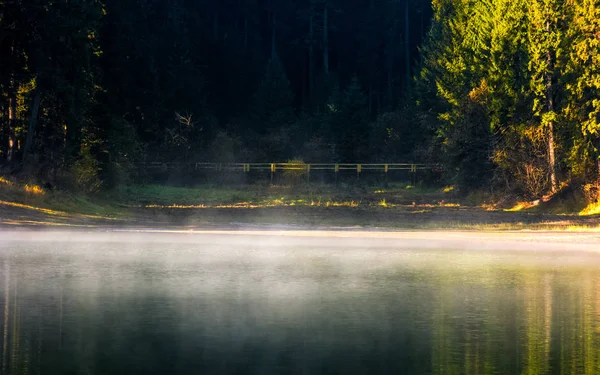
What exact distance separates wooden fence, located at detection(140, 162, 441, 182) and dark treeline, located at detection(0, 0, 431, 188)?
213 cm

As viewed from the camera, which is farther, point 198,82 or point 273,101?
point 273,101

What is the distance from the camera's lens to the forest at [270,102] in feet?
140

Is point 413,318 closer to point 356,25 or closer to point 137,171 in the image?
point 137,171

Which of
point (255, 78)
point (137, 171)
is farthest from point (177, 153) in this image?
point (255, 78)

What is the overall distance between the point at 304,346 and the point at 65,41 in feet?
112

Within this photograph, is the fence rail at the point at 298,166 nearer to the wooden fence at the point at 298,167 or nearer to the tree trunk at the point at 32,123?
the wooden fence at the point at 298,167

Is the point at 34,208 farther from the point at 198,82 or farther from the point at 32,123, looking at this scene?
the point at 198,82

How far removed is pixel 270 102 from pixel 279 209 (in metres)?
47.1

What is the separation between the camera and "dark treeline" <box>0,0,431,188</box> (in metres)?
42.2

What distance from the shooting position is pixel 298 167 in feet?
250

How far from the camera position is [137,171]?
227 ft

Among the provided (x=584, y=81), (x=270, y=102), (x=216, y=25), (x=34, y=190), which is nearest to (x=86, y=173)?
(x=34, y=190)

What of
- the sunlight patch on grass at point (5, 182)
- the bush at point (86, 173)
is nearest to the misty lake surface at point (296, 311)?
the sunlight patch on grass at point (5, 182)

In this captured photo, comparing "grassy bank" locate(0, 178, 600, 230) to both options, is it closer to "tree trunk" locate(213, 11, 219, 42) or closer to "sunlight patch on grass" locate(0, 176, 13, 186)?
"sunlight patch on grass" locate(0, 176, 13, 186)
